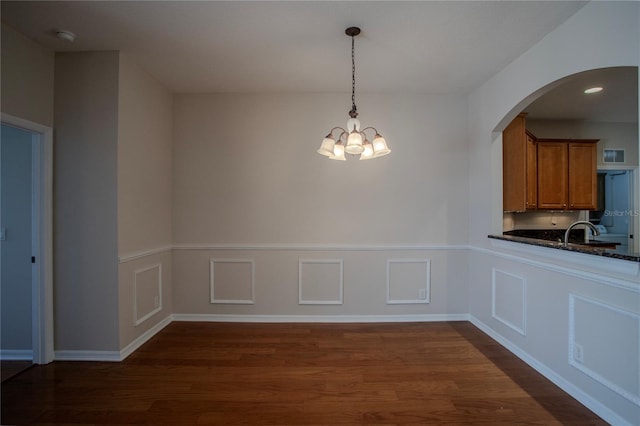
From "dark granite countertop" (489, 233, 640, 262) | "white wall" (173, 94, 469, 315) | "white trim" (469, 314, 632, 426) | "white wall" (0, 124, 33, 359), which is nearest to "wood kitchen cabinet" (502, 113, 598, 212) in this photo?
"white wall" (173, 94, 469, 315)

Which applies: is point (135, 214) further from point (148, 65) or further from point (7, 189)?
point (148, 65)

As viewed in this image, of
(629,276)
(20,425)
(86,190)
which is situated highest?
(86,190)

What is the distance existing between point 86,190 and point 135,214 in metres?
0.44

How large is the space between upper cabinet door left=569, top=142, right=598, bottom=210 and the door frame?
6.19 m

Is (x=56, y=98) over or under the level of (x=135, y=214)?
over

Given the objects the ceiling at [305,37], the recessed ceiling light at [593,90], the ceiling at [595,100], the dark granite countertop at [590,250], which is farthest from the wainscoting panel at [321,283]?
the recessed ceiling light at [593,90]

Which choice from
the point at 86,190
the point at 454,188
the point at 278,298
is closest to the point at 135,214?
the point at 86,190

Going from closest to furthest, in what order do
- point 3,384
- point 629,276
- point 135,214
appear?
point 629,276 → point 3,384 → point 135,214

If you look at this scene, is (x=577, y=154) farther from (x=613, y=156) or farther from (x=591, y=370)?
(x=591, y=370)

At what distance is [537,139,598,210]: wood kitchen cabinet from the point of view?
12.6 ft

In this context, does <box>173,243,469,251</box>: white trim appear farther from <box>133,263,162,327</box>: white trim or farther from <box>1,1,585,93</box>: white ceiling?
<box>1,1,585,93</box>: white ceiling

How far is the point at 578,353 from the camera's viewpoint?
6.64 ft

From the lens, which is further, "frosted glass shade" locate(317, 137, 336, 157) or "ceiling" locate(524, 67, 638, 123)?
"ceiling" locate(524, 67, 638, 123)

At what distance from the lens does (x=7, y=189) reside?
2.54 m
